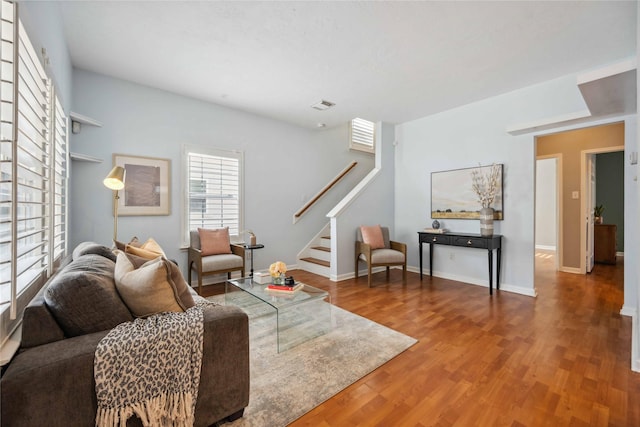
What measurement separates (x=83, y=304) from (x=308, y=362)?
1460 mm

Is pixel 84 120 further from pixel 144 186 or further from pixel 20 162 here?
pixel 20 162

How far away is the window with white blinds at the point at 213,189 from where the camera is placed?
413 cm

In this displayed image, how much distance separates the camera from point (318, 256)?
205 inches

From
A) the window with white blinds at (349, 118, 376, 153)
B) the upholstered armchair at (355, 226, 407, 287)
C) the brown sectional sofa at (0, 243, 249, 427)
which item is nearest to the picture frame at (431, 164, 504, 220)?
the upholstered armchair at (355, 226, 407, 287)

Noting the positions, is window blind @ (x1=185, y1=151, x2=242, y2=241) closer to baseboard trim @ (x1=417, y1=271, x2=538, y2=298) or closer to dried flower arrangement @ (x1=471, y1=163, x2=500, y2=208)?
baseboard trim @ (x1=417, y1=271, x2=538, y2=298)

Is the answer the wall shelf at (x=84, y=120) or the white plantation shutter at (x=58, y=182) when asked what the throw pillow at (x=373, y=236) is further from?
the wall shelf at (x=84, y=120)

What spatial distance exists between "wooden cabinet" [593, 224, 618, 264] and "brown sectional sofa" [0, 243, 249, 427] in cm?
718

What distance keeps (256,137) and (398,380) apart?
411 centimetres

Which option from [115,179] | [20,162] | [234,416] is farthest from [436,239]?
[20,162]

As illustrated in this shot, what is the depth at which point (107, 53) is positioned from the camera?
294cm

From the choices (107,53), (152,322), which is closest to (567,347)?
(152,322)

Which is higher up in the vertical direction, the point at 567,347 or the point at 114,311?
the point at 114,311

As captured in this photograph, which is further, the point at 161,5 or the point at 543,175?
the point at 543,175

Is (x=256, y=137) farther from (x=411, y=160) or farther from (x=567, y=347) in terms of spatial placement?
(x=567, y=347)
